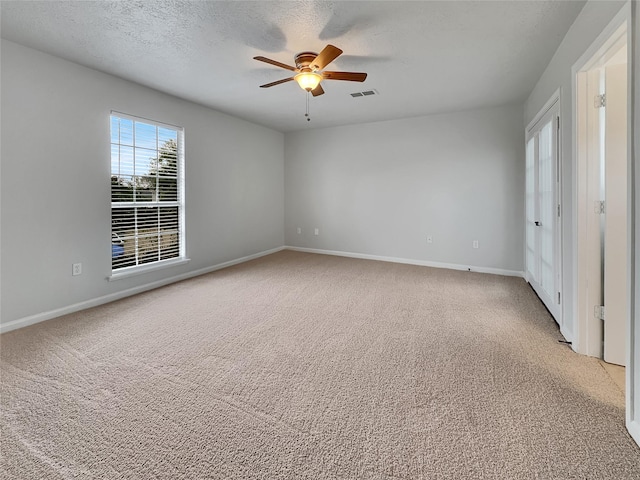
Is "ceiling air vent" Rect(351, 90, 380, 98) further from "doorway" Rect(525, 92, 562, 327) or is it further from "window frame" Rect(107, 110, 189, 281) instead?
"window frame" Rect(107, 110, 189, 281)

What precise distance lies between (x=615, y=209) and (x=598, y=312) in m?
0.75

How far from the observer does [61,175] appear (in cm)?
310

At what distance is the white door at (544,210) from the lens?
286 cm

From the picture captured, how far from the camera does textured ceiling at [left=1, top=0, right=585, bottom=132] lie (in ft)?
7.39

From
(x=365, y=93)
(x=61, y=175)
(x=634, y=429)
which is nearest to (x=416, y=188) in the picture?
(x=365, y=93)

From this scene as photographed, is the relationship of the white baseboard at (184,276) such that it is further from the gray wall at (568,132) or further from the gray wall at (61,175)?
the gray wall at (568,132)

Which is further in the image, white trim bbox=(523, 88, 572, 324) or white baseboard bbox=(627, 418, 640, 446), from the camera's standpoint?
white trim bbox=(523, 88, 572, 324)

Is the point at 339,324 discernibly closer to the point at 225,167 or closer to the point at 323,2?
the point at 323,2

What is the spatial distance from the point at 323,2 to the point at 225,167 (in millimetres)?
3463

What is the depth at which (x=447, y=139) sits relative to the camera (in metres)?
5.12

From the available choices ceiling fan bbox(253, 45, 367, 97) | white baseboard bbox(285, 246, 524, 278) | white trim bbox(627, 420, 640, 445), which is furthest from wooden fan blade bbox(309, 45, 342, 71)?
white baseboard bbox(285, 246, 524, 278)

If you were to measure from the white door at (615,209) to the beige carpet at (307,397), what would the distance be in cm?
33

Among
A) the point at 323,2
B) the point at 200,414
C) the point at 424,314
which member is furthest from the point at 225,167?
the point at 200,414

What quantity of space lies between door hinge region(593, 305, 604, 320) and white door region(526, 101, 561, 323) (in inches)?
22.3
